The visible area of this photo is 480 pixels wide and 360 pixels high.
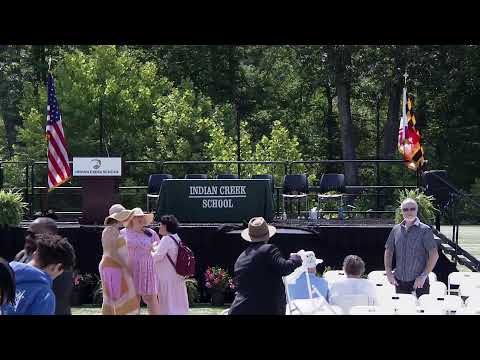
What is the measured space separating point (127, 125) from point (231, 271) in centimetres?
1933

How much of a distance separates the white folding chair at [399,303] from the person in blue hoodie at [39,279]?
11.4 ft

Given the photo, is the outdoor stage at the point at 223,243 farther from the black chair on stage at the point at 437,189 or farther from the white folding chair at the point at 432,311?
the white folding chair at the point at 432,311

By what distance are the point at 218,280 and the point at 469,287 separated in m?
4.65

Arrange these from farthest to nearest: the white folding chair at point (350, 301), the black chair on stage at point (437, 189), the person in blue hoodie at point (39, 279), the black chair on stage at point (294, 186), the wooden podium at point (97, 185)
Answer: the black chair on stage at point (294, 186) → the wooden podium at point (97, 185) → the black chair on stage at point (437, 189) → the white folding chair at point (350, 301) → the person in blue hoodie at point (39, 279)

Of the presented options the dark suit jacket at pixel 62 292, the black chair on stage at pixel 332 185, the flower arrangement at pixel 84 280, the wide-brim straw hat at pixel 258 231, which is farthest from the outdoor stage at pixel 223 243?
the dark suit jacket at pixel 62 292

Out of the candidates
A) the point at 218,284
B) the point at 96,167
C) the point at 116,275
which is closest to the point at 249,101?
the point at 96,167

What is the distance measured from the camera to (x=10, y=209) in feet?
43.9

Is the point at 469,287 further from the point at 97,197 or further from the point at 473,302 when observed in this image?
the point at 97,197

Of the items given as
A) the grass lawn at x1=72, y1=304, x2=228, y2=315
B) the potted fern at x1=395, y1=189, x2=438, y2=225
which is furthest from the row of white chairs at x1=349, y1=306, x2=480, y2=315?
the potted fern at x1=395, y1=189, x2=438, y2=225

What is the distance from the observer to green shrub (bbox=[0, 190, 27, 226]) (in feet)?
43.4

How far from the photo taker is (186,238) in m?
13.3

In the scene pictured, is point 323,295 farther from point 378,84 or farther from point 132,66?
point 378,84

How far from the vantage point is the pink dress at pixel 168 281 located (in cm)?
902
